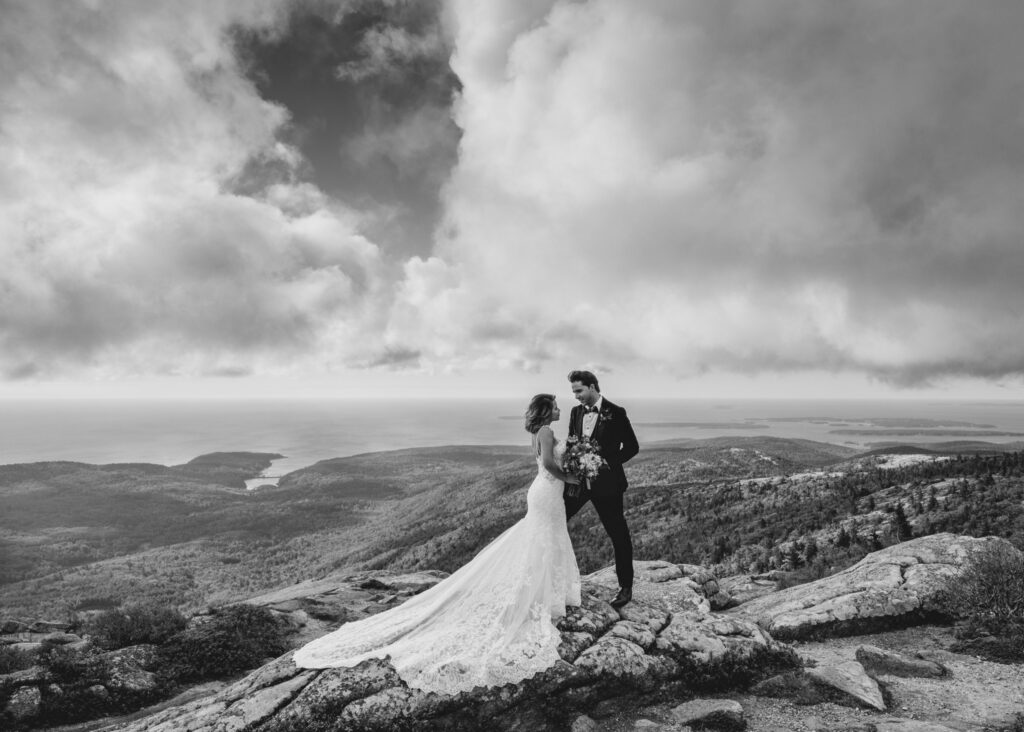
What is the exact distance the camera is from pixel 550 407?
7.64 m

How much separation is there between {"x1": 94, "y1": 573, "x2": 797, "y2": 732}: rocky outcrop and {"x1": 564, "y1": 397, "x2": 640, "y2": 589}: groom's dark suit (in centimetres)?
90

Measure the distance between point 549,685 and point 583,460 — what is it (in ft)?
10.1

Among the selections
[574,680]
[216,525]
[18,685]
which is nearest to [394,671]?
[574,680]

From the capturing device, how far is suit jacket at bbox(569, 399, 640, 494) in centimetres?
771

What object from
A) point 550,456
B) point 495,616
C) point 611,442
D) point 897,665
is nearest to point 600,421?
point 611,442

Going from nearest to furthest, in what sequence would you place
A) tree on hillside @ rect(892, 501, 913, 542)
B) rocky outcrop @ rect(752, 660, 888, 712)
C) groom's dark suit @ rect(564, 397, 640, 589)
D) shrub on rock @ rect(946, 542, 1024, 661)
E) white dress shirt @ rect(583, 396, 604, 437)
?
rocky outcrop @ rect(752, 660, 888, 712) < shrub on rock @ rect(946, 542, 1024, 661) < groom's dark suit @ rect(564, 397, 640, 589) < white dress shirt @ rect(583, 396, 604, 437) < tree on hillside @ rect(892, 501, 913, 542)

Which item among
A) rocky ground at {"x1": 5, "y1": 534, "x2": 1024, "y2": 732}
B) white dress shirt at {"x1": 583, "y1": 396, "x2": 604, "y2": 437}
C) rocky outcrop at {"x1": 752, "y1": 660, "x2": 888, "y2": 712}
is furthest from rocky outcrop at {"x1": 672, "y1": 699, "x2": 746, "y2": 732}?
white dress shirt at {"x1": 583, "y1": 396, "x2": 604, "y2": 437}

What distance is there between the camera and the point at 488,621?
22.5 feet

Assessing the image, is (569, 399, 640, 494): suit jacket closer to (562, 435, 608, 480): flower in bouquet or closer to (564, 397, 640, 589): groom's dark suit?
(564, 397, 640, 589): groom's dark suit

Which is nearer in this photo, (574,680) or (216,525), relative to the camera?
(574,680)

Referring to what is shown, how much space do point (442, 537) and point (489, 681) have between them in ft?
266

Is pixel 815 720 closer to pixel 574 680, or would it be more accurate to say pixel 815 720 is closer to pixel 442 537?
pixel 574 680

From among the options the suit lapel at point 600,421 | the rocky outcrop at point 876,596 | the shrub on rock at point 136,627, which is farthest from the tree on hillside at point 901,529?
the shrub on rock at point 136,627

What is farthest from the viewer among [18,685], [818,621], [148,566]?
[148,566]
